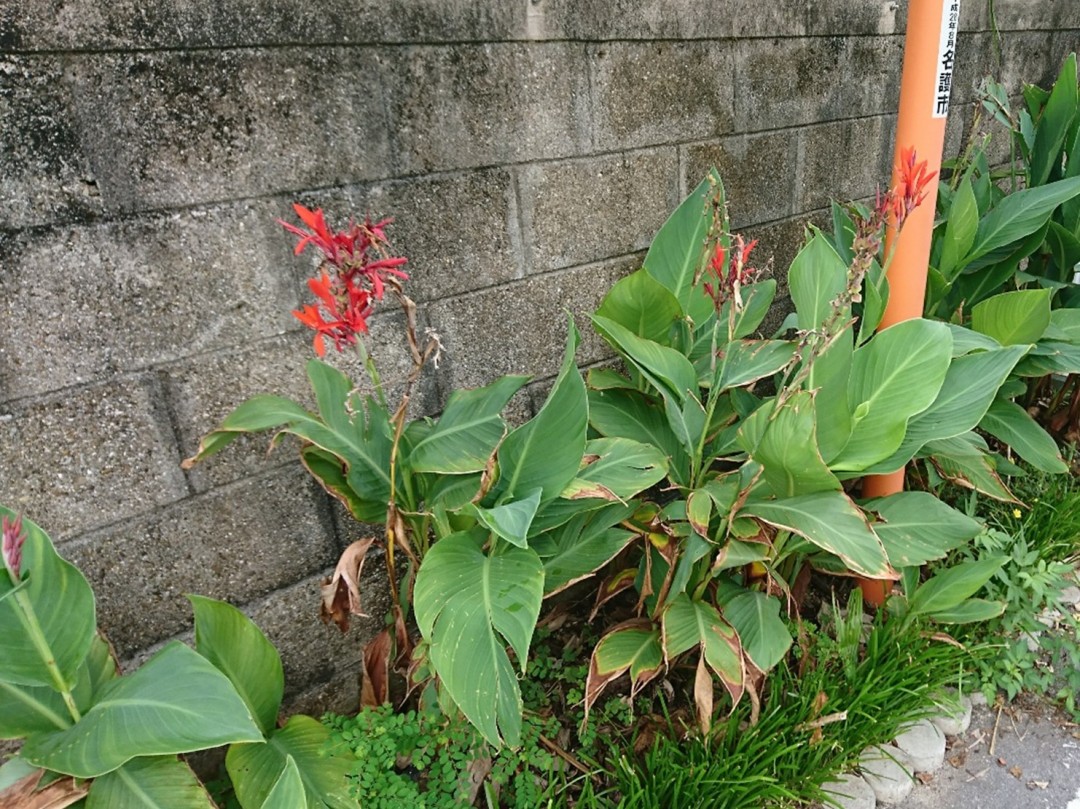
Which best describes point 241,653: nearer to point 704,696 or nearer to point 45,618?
point 45,618

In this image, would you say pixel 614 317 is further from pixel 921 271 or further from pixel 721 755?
pixel 721 755

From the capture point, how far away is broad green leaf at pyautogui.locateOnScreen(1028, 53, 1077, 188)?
2371mm

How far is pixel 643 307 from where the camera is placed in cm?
179

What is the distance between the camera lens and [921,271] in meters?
1.86

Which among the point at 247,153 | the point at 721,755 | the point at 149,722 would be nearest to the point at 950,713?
the point at 721,755

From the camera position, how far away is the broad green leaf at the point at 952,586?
5.77 ft

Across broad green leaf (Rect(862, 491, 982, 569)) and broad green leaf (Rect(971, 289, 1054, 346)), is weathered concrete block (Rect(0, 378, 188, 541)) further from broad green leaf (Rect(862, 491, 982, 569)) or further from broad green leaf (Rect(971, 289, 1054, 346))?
broad green leaf (Rect(971, 289, 1054, 346))

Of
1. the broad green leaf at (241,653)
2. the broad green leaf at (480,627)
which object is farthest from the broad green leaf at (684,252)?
the broad green leaf at (241,653)

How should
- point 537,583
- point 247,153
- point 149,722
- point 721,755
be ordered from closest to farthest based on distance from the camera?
point 149,722
point 537,583
point 247,153
point 721,755

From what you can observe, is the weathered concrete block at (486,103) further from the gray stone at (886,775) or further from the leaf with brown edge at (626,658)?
the gray stone at (886,775)

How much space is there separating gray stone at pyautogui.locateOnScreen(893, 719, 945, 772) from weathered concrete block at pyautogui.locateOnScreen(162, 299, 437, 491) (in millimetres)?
1443

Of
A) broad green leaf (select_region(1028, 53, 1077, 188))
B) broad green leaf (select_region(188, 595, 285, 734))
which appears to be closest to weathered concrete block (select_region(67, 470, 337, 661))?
broad green leaf (select_region(188, 595, 285, 734))

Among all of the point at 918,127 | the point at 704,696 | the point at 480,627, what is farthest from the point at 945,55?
the point at 480,627

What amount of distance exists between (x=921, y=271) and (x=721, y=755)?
4.14ft
